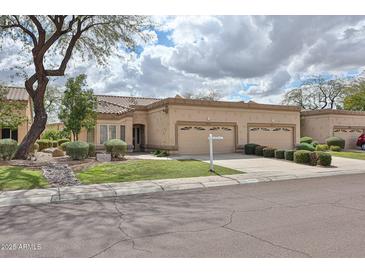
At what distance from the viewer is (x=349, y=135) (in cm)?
3180

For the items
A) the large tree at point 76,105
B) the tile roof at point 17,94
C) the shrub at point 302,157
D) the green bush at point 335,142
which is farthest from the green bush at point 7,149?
the green bush at point 335,142

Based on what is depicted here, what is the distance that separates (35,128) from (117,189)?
9038mm

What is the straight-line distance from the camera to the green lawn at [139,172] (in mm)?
12125

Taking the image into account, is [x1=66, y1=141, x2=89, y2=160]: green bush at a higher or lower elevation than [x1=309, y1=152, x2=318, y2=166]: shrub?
higher

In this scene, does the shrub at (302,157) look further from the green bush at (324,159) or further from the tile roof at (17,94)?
the tile roof at (17,94)

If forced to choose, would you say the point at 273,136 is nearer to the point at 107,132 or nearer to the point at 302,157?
the point at 302,157

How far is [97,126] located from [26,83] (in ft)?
24.6

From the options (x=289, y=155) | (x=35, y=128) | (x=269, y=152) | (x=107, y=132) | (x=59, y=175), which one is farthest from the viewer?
(x=107, y=132)

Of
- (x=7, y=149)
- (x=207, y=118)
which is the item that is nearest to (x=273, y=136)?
(x=207, y=118)

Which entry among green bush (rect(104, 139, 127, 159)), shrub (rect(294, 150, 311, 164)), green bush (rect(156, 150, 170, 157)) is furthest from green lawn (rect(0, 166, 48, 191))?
shrub (rect(294, 150, 311, 164))

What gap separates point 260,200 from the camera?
8164 millimetres

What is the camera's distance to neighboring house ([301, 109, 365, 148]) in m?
30.6

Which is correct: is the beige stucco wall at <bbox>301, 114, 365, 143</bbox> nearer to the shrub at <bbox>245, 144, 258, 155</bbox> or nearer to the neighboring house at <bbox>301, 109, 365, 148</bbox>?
the neighboring house at <bbox>301, 109, 365, 148</bbox>
